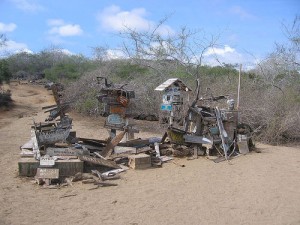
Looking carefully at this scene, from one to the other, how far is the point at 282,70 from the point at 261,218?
13.4 m

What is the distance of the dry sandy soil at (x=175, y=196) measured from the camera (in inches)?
228

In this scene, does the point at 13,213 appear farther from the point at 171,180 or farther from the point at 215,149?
the point at 215,149

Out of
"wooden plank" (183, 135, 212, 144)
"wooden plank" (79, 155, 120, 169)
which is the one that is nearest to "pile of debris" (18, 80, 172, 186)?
"wooden plank" (79, 155, 120, 169)

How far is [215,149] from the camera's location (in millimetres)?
10297

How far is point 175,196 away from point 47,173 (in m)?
2.71

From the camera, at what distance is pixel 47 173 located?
300 inches

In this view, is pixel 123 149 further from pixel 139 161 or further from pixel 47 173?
pixel 47 173

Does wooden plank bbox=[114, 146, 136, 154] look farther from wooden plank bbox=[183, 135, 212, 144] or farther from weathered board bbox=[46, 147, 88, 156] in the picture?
wooden plank bbox=[183, 135, 212, 144]

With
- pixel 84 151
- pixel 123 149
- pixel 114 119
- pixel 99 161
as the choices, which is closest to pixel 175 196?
pixel 99 161

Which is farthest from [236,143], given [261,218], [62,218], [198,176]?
[62,218]

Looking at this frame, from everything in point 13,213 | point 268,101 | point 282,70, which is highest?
point 282,70

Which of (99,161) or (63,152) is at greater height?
(63,152)

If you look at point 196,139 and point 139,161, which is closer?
point 139,161

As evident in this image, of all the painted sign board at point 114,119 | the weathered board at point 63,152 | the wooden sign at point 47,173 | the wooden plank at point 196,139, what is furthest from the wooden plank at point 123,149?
the wooden sign at point 47,173
